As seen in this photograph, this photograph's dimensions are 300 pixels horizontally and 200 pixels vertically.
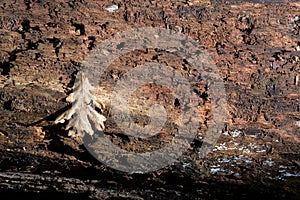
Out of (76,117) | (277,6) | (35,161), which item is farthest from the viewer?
(35,161)

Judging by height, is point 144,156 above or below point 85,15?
below

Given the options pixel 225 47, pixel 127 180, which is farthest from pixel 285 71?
pixel 127 180

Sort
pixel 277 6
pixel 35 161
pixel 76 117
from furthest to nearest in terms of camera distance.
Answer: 1. pixel 35 161
2. pixel 76 117
3. pixel 277 6

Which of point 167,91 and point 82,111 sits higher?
point 167,91

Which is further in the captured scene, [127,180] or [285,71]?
[127,180]

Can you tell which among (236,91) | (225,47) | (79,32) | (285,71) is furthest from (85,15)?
(285,71)

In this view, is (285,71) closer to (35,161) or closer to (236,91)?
(236,91)

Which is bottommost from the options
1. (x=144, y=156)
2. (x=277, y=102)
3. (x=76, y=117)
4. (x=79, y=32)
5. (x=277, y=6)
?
(x=144, y=156)
